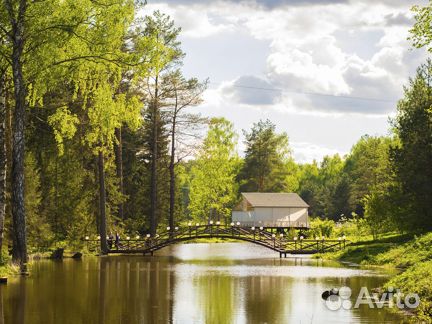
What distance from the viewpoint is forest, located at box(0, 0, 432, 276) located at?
2627 centimetres

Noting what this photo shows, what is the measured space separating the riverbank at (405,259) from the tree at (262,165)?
53.9 m

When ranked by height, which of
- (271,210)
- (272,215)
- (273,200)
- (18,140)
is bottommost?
(272,215)

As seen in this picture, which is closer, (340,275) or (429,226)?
(340,275)

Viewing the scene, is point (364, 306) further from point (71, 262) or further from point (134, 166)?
point (134, 166)

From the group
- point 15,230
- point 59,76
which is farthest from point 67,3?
point 15,230

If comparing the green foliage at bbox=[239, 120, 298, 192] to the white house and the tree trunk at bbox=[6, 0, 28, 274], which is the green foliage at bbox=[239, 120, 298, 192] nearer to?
the white house

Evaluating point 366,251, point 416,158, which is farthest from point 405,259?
point 416,158

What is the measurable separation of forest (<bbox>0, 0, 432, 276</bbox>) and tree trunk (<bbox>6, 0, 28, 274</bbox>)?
0.04m

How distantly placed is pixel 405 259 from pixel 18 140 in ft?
62.1

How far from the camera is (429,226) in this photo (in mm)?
43781

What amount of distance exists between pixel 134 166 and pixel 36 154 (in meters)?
18.3

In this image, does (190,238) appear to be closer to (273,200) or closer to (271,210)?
(271,210)

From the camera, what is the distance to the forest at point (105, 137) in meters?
26.3

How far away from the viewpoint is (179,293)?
76.5ft
